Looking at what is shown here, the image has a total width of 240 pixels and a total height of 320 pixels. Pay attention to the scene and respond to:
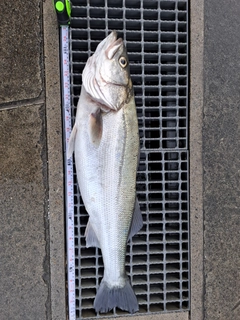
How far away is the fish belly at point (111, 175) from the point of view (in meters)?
2.44

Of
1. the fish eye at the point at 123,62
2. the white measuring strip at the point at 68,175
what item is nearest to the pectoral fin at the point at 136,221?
the white measuring strip at the point at 68,175

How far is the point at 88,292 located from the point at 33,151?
124 cm

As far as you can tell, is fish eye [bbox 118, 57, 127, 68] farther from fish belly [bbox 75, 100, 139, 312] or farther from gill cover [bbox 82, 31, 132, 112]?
fish belly [bbox 75, 100, 139, 312]

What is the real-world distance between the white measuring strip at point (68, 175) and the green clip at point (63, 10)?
88mm

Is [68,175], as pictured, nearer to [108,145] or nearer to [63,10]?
[108,145]

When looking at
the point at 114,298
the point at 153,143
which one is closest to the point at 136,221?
the point at 114,298

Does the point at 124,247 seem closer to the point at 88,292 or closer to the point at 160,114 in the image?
the point at 88,292

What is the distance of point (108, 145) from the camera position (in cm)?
244

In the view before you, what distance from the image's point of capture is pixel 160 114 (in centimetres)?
294

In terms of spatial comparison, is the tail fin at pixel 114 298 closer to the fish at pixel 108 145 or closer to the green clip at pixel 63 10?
the fish at pixel 108 145

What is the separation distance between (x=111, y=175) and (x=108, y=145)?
0.21 m

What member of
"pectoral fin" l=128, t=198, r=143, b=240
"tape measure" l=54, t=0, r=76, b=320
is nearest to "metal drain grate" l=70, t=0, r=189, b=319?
"tape measure" l=54, t=0, r=76, b=320

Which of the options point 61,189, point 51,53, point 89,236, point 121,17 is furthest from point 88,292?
point 121,17

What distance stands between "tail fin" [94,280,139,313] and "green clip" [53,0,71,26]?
6.51 ft
